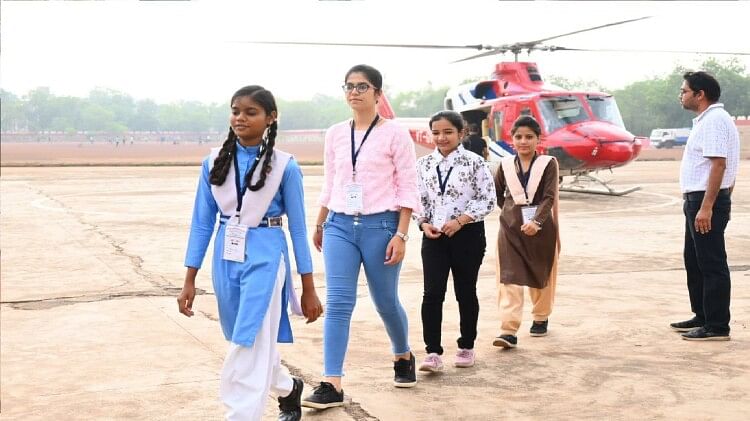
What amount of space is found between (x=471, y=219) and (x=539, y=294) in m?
1.11

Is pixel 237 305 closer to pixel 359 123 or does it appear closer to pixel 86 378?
pixel 359 123

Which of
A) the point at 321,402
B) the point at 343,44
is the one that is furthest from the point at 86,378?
the point at 343,44

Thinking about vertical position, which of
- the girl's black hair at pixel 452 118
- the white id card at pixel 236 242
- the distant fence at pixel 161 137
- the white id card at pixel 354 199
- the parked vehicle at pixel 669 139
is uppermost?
the girl's black hair at pixel 452 118

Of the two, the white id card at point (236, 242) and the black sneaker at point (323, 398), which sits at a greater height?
the white id card at point (236, 242)

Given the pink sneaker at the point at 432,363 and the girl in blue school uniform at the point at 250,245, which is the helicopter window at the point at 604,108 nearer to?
the pink sneaker at the point at 432,363

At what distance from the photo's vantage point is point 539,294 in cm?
570

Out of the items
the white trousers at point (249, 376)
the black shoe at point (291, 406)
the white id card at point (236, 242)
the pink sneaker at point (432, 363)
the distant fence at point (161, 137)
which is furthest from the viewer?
the distant fence at point (161, 137)

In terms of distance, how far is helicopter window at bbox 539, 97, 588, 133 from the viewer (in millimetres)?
17359

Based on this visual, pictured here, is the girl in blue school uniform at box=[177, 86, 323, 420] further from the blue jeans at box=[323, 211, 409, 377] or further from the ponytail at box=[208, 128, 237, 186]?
the blue jeans at box=[323, 211, 409, 377]

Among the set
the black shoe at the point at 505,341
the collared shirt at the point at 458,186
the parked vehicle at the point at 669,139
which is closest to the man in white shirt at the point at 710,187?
the black shoe at the point at 505,341

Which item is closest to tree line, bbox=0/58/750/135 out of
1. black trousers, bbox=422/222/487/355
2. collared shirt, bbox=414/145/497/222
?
collared shirt, bbox=414/145/497/222

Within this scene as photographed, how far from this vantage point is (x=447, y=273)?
16.1 ft

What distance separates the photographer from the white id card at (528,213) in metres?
5.54

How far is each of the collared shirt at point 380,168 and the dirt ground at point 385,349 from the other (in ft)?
3.01
